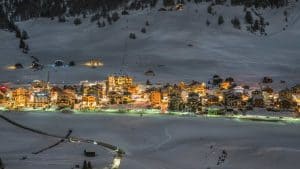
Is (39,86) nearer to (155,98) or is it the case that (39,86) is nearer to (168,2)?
(155,98)

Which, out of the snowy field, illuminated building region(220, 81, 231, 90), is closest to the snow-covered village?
the snowy field

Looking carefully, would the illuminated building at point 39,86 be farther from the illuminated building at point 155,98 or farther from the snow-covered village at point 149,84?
the illuminated building at point 155,98

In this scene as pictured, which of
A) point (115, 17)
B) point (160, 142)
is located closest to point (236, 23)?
point (115, 17)

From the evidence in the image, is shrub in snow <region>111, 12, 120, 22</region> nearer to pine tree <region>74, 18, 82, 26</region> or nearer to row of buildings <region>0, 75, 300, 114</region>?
pine tree <region>74, 18, 82, 26</region>

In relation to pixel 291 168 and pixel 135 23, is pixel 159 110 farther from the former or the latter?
pixel 135 23

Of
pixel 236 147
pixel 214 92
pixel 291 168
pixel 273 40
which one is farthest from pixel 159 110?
pixel 273 40

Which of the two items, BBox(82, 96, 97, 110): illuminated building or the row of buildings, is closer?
the row of buildings

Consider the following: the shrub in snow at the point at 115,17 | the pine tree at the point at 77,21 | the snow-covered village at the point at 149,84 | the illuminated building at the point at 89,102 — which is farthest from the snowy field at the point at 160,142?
the pine tree at the point at 77,21
